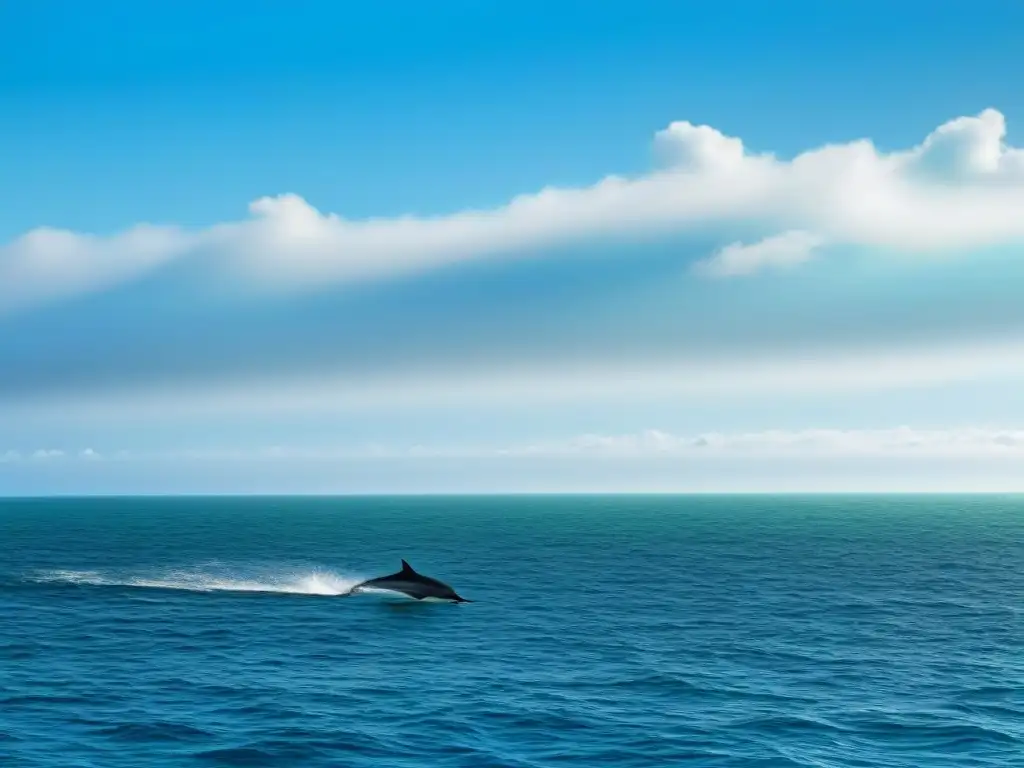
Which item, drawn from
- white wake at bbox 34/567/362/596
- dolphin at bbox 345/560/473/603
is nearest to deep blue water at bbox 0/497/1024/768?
white wake at bbox 34/567/362/596

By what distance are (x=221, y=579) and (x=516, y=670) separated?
48056mm

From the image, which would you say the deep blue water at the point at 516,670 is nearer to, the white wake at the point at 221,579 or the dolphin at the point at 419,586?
the white wake at the point at 221,579

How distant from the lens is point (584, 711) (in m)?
35.2

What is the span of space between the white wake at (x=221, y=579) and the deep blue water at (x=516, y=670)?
49cm

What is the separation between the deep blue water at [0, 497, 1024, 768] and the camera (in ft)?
101

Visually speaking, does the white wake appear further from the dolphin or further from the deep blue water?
the dolphin

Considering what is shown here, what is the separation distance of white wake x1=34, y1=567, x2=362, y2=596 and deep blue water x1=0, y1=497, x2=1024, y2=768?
0.49 m

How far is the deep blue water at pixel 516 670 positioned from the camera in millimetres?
30844

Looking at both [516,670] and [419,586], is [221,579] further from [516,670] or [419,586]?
[516,670]

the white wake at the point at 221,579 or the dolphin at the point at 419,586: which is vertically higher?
the dolphin at the point at 419,586

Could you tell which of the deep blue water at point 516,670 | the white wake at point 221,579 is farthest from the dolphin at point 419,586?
the white wake at point 221,579

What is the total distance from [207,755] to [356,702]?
27.6 ft

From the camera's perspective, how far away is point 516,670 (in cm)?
4288

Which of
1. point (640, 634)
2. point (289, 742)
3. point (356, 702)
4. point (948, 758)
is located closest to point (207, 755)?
point (289, 742)
